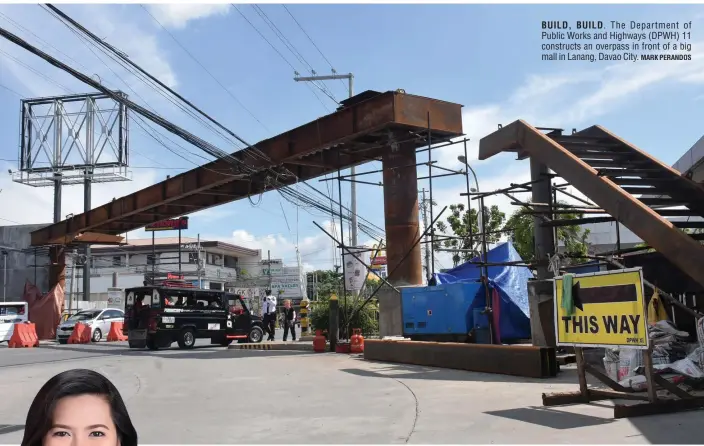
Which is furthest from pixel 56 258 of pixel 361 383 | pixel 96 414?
pixel 96 414

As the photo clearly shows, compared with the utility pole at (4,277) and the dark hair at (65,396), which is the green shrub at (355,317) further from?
the utility pole at (4,277)

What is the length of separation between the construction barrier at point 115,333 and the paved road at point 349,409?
51.4ft

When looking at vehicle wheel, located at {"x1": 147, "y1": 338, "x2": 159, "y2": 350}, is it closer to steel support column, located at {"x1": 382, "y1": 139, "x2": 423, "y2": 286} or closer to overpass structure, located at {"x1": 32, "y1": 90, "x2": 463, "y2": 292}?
overpass structure, located at {"x1": 32, "y1": 90, "x2": 463, "y2": 292}

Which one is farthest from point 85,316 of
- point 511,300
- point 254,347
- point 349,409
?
point 349,409

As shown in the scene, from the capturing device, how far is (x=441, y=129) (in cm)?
1678

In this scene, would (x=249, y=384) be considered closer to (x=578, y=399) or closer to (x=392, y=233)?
(x=578, y=399)

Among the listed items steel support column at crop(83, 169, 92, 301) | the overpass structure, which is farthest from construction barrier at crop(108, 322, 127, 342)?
steel support column at crop(83, 169, 92, 301)

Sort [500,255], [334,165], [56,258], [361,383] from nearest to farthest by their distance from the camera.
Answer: [361,383] < [500,255] < [334,165] < [56,258]

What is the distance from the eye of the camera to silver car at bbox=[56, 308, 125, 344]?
89.4ft

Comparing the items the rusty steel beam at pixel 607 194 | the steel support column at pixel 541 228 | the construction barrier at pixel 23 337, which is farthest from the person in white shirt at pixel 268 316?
the rusty steel beam at pixel 607 194

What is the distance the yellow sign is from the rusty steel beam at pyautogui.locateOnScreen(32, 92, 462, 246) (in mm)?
9479

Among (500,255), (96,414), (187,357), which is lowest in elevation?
(187,357)

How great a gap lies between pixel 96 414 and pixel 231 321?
2067cm

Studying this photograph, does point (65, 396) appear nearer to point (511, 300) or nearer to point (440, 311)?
point (440, 311)
